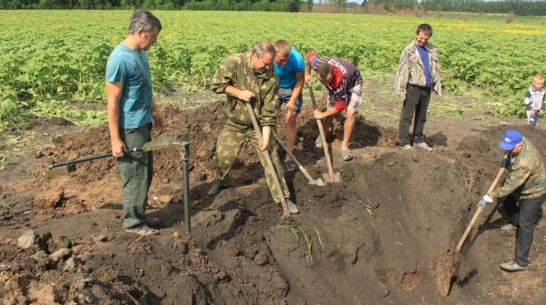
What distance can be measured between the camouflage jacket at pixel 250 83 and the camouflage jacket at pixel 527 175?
2655 millimetres

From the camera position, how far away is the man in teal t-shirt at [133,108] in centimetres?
396

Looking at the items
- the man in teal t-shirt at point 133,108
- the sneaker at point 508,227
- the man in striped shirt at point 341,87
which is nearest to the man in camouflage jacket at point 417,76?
the man in striped shirt at point 341,87

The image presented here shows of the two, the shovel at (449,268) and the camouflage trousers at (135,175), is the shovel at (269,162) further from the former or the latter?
the shovel at (449,268)

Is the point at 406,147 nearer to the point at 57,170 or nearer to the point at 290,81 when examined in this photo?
the point at 290,81

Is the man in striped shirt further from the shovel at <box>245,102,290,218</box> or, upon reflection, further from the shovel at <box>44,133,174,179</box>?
the shovel at <box>44,133,174,179</box>

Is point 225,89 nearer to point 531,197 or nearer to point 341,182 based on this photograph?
point 341,182

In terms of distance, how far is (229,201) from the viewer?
17.4 ft

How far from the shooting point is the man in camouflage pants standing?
5.03 metres

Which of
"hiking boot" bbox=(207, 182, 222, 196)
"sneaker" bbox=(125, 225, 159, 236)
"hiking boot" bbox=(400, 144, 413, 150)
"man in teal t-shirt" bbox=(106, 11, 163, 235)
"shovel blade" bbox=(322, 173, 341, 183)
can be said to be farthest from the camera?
"hiking boot" bbox=(400, 144, 413, 150)

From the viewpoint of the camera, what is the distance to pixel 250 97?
16.4 feet

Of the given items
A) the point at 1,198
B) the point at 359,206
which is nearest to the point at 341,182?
the point at 359,206

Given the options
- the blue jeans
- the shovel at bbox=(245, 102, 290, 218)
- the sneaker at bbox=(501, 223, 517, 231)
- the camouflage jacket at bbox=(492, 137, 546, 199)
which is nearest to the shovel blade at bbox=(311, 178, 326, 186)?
the shovel at bbox=(245, 102, 290, 218)

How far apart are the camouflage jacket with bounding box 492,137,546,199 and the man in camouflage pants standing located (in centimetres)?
235

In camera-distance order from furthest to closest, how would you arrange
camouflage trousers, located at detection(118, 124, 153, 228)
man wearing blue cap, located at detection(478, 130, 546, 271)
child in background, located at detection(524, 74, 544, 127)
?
child in background, located at detection(524, 74, 544, 127) < man wearing blue cap, located at detection(478, 130, 546, 271) < camouflage trousers, located at detection(118, 124, 153, 228)
